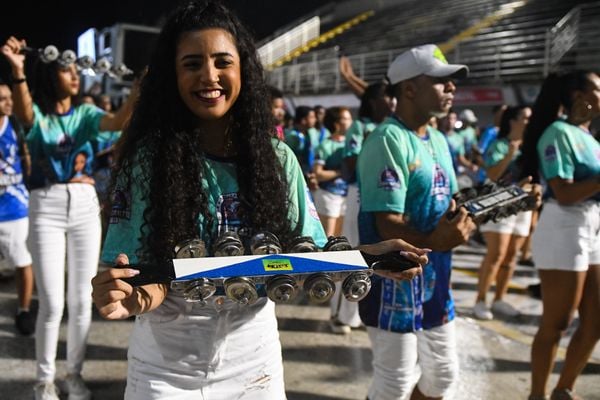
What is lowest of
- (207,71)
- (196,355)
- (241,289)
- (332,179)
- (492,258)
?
(492,258)

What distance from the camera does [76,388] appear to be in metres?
3.36

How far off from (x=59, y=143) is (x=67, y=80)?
360mm

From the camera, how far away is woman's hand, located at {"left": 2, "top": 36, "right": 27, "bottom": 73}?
3096mm

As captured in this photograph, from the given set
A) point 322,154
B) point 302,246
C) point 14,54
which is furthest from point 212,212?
point 322,154

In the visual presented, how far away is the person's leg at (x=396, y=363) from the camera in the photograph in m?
2.49

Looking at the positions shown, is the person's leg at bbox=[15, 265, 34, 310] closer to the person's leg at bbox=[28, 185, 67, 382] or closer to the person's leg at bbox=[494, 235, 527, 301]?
the person's leg at bbox=[28, 185, 67, 382]

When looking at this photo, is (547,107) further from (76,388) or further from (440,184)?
(76,388)

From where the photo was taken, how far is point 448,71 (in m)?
2.57

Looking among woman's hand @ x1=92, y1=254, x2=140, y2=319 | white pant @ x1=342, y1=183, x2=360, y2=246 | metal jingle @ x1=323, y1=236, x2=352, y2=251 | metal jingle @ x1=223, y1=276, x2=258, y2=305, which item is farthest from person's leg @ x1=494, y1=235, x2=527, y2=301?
woman's hand @ x1=92, y1=254, x2=140, y2=319

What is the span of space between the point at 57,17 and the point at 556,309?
62.6 ft

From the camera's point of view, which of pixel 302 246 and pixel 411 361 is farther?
pixel 411 361

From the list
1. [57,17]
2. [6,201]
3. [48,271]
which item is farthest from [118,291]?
[57,17]

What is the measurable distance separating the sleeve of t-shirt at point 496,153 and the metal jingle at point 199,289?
184 inches

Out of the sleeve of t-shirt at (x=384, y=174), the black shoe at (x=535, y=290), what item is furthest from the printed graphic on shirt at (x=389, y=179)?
the black shoe at (x=535, y=290)
